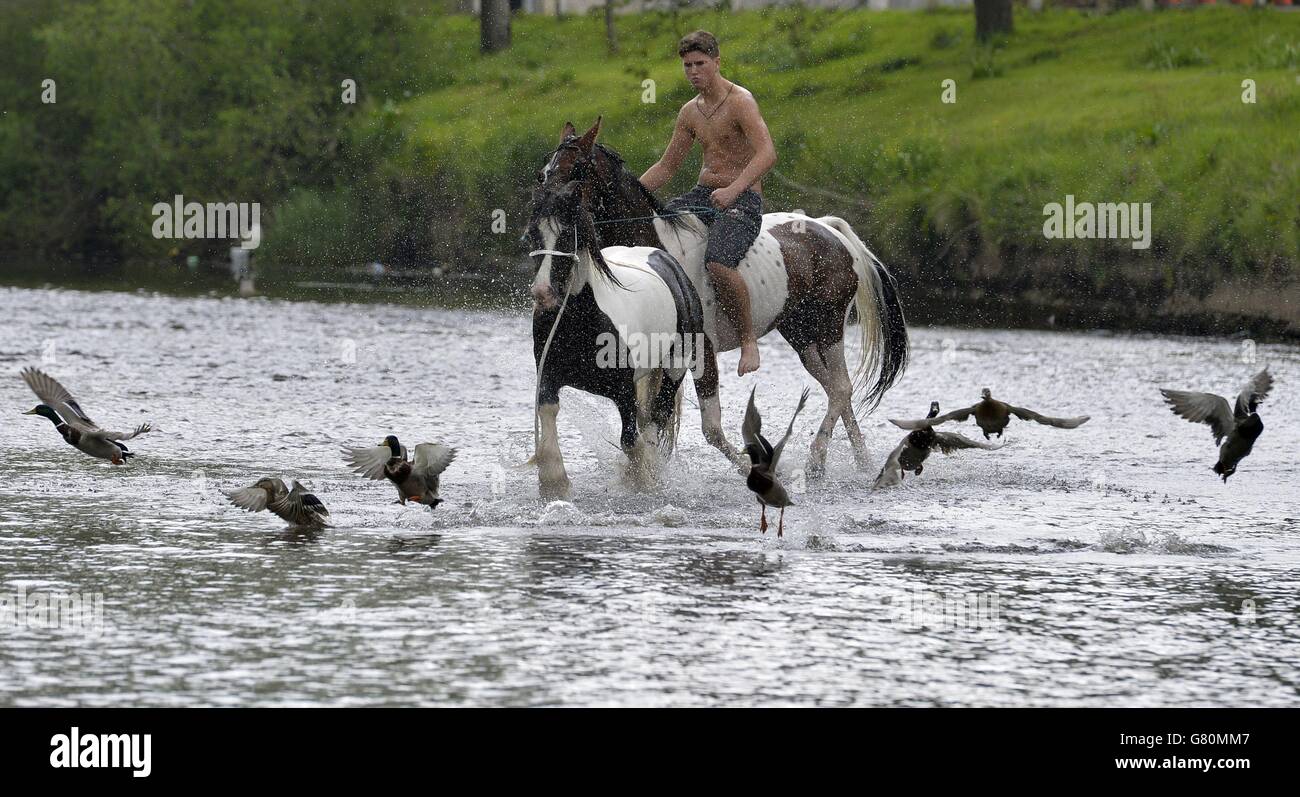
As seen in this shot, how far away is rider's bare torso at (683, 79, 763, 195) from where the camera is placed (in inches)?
492

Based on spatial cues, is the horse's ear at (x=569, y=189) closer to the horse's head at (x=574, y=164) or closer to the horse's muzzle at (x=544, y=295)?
the horse's head at (x=574, y=164)

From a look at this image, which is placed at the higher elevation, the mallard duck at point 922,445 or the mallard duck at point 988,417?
the mallard duck at point 988,417

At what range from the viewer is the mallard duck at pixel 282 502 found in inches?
403

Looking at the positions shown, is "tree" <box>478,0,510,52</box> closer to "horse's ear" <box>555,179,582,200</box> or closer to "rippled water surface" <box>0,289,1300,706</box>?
"rippled water surface" <box>0,289,1300,706</box>

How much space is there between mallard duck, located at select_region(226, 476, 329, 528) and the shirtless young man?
3.05 metres

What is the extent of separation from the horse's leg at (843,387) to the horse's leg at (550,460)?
3034 millimetres

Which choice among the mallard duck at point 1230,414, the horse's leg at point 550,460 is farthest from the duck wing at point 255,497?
the mallard duck at point 1230,414

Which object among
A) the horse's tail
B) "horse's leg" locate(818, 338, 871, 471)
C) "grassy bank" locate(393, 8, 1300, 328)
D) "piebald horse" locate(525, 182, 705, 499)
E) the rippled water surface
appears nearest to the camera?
the rippled water surface

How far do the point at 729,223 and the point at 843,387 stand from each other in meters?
1.78

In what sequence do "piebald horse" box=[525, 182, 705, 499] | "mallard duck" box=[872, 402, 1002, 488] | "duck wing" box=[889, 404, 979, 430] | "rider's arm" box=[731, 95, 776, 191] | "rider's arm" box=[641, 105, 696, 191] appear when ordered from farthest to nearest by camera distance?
"rider's arm" box=[641, 105, 696, 191], "rider's arm" box=[731, 95, 776, 191], "mallard duck" box=[872, 402, 1002, 488], "duck wing" box=[889, 404, 979, 430], "piebald horse" box=[525, 182, 705, 499]

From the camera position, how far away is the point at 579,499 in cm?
1147

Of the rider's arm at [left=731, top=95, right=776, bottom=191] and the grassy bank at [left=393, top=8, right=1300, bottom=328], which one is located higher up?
the grassy bank at [left=393, top=8, right=1300, bottom=328]

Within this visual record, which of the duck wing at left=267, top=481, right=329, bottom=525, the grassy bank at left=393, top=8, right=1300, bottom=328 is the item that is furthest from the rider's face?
the grassy bank at left=393, top=8, right=1300, bottom=328

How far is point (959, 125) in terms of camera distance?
115ft
